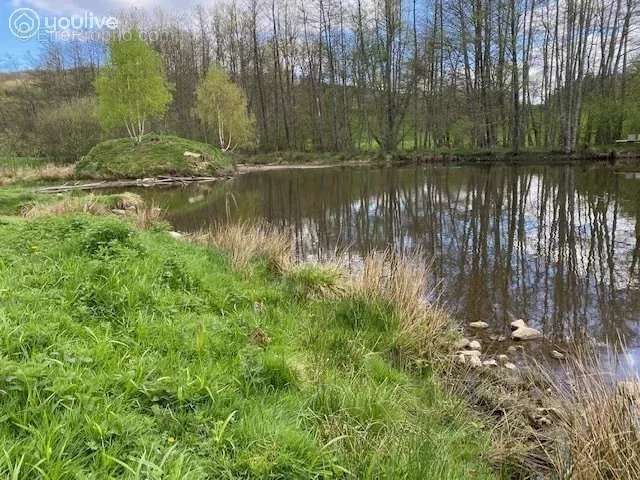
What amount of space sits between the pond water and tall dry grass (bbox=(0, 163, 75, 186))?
6.43 meters

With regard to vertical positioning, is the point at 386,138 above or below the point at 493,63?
below

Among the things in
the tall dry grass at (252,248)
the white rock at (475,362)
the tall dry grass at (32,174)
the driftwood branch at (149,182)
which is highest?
the tall dry grass at (32,174)

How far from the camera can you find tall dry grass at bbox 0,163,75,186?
19.2 meters

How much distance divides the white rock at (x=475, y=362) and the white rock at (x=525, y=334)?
0.82 m

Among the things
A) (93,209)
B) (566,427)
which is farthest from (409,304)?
(93,209)

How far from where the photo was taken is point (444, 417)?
9.35ft

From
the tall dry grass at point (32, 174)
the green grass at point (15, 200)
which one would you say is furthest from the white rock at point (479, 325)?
the tall dry grass at point (32, 174)

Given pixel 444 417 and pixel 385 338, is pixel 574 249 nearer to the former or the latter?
pixel 385 338

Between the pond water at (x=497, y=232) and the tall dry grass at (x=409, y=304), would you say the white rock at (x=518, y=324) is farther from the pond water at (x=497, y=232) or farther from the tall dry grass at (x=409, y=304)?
the tall dry grass at (x=409, y=304)

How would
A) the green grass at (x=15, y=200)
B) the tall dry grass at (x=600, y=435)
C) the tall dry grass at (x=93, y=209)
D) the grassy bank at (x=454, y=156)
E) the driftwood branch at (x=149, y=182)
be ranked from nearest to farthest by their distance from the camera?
the tall dry grass at (x=600, y=435) < the tall dry grass at (x=93, y=209) < the green grass at (x=15, y=200) < the driftwood branch at (x=149, y=182) < the grassy bank at (x=454, y=156)

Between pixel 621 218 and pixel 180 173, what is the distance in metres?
20.5

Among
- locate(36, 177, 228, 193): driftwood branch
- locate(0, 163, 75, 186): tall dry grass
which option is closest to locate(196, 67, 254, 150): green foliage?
locate(36, 177, 228, 193): driftwood branch

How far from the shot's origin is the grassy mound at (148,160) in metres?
23.2

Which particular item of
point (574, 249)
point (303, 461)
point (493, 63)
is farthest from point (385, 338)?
point (493, 63)
